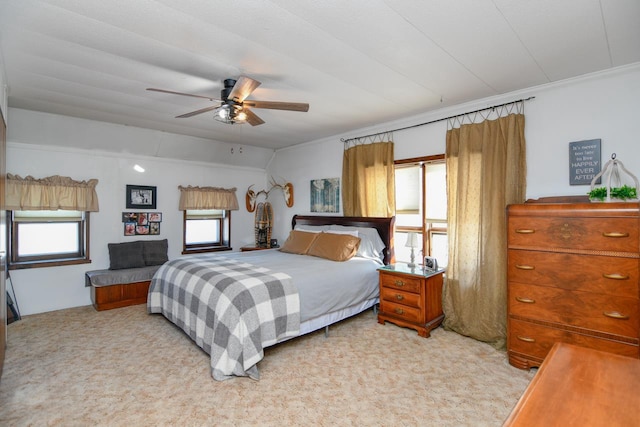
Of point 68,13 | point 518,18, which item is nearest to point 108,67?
point 68,13

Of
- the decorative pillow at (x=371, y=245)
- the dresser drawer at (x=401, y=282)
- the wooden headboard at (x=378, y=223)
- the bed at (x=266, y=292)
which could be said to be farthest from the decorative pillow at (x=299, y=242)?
the dresser drawer at (x=401, y=282)

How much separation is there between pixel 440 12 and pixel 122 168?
4.62m

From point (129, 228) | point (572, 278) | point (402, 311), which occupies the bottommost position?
point (402, 311)

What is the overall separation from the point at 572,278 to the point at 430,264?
1.39 m

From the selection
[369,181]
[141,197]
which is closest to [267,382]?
[369,181]

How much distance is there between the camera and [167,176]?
5.23 meters

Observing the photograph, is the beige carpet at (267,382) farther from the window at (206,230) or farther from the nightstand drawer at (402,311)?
the window at (206,230)

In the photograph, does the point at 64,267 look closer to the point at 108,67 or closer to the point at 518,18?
the point at 108,67

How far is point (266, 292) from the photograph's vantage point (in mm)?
2824

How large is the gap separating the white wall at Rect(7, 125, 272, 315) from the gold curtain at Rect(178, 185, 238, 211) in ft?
0.36

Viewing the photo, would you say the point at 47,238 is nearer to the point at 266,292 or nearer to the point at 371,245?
the point at 266,292

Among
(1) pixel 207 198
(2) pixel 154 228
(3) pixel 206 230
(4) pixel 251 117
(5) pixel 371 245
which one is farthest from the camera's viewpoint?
(3) pixel 206 230

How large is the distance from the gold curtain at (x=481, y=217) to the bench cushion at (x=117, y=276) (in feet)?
12.8

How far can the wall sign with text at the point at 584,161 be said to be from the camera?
2.77m
